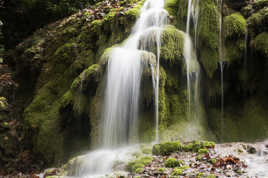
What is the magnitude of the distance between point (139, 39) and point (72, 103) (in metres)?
3.34

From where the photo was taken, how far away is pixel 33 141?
9.59 meters

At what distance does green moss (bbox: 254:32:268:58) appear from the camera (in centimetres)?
729

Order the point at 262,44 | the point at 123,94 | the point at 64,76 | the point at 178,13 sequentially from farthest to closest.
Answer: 1. the point at 64,76
2. the point at 178,13
3. the point at 123,94
4. the point at 262,44

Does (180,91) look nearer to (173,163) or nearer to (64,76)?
(173,163)

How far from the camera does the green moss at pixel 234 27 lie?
7.91 m

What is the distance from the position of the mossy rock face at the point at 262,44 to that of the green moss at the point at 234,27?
0.54 metres

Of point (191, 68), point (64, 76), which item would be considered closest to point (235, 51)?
point (191, 68)

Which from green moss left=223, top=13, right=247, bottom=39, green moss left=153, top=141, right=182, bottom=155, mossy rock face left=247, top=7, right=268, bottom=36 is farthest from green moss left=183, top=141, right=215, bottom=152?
mossy rock face left=247, top=7, right=268, bottom=36

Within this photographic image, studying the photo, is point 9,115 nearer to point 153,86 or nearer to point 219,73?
point 153,86

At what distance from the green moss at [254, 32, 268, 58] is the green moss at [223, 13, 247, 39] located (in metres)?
0.54

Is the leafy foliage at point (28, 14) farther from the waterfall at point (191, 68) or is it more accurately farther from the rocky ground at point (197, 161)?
the rocky ground at point (197, 161)

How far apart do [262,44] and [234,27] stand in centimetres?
108

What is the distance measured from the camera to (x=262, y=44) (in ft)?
24.2

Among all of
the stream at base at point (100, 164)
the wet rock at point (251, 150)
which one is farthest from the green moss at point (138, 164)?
the wet rock at point (251, 150)
